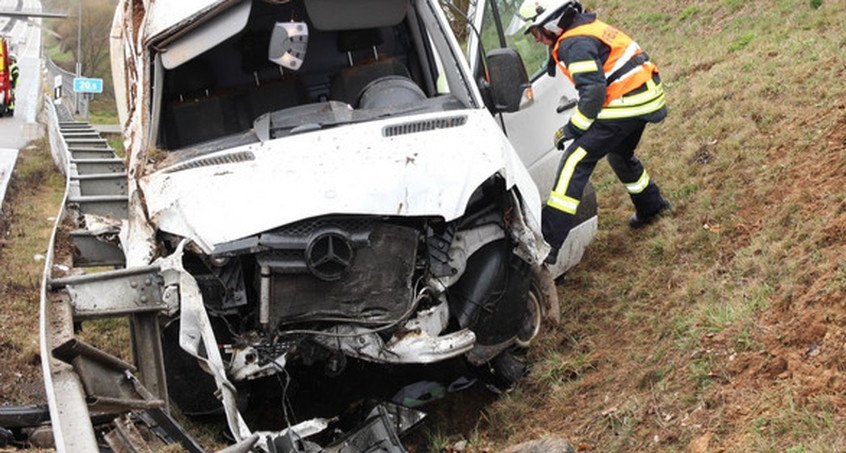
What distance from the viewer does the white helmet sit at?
18.5 feet

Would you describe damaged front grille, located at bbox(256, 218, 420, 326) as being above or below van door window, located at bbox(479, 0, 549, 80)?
below

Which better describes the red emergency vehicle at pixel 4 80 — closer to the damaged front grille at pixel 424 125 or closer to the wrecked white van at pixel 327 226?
the wrecked white van at pixel 327 226

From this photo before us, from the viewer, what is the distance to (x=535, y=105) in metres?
5.95

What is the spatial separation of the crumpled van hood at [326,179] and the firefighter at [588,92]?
1.01 meters

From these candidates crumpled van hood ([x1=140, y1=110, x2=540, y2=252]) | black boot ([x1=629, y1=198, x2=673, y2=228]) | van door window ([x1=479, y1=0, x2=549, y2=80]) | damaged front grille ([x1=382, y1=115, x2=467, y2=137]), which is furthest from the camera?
black boot ([x1=629, y1=198, x2=673, y2=228])

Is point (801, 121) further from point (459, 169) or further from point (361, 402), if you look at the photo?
point (361, 402)

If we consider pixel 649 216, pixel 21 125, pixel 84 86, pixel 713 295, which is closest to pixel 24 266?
pixel 649 216

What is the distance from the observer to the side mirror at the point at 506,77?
17.0 ft

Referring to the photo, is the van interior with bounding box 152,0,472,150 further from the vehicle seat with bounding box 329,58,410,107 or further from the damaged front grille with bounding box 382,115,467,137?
the damaged front grille with bounding box 382,115,467,137

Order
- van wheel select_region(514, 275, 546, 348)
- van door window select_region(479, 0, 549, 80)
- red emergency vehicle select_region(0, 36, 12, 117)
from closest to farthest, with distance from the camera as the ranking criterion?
1. van wheel select_region(514, 275, 546, 348)
2. van door window select_region(479, 0, 549, 80)
3. red emergency vehicle select_region(0, 36, 12, 117)

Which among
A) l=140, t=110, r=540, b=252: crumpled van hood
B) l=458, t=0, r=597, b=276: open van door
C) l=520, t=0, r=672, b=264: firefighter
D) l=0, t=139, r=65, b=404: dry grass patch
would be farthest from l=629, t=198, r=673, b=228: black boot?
l=0, t=139, r=65, b=404: dry grass patch

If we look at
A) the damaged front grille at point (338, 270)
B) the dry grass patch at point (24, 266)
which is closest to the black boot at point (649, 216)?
the damaged front grille at point (338, 270)

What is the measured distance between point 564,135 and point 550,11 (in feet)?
2.52

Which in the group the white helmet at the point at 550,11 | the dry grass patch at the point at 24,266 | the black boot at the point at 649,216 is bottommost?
the dry grass patch at the point at 24,266
